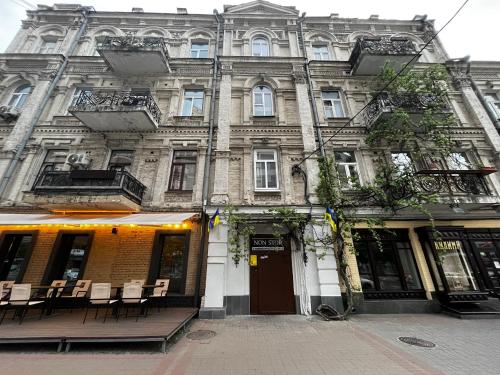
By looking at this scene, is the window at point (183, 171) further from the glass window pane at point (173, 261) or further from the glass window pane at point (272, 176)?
the glass window pane at point (272, 176)

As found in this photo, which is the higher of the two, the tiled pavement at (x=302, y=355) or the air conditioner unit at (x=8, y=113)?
the air conditioner unit at (x=8, y=113)

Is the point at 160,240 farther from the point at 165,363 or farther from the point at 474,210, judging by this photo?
the point at 474,210

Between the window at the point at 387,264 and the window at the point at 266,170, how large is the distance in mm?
4382

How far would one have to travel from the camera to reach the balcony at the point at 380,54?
1150 centimetres

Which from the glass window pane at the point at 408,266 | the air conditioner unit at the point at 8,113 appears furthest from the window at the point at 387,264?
the air conditioner unit at the point at 8,113

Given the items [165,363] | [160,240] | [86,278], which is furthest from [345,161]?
[86,278]

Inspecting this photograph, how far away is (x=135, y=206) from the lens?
8.70 m

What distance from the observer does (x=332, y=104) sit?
11.9 metres

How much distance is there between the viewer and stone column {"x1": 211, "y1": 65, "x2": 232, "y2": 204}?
9.23m

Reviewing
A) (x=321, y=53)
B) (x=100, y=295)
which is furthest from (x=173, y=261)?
(x=321, y=53)

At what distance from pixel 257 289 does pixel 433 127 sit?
10701 millimetres

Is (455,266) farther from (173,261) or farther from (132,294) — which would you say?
(132,294)

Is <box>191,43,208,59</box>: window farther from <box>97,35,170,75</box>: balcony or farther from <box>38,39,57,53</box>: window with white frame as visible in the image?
<box>38,39,57,53</box>: window with white frame

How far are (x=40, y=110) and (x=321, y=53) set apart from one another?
16031 millimetres
